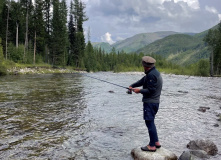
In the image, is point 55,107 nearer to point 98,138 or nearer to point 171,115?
point 98,138

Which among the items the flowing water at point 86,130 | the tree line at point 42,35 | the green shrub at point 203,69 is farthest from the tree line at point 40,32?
the green shrub at point 203,69

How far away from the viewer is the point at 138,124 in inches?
370

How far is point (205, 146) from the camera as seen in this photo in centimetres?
637

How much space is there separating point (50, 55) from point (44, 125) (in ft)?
174

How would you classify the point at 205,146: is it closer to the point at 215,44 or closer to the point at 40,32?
the point at 40,32

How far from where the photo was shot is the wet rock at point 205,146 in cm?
627

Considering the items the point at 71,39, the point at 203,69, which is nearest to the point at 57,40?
the point at 71,39

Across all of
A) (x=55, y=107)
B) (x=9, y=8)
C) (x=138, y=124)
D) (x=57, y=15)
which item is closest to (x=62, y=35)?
(x=57, y=15)

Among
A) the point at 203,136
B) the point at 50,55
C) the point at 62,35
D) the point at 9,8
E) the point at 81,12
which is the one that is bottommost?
the point at 203,136

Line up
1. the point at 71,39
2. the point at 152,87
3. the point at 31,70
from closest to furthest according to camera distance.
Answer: the point at 152,87
the point at 31,70
the point at 71,39

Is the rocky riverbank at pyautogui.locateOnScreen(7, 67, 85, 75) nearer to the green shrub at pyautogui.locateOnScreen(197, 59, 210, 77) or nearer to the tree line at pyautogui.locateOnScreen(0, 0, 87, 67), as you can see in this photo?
the tree line at pyautogui.locateOnScreen(0, 0, 87, 67)

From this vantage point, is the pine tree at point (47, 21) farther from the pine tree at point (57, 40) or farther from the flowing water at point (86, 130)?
the flowing water at point (86, 130)

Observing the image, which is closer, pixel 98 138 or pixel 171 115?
pixel 98 138

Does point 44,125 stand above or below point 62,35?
below
